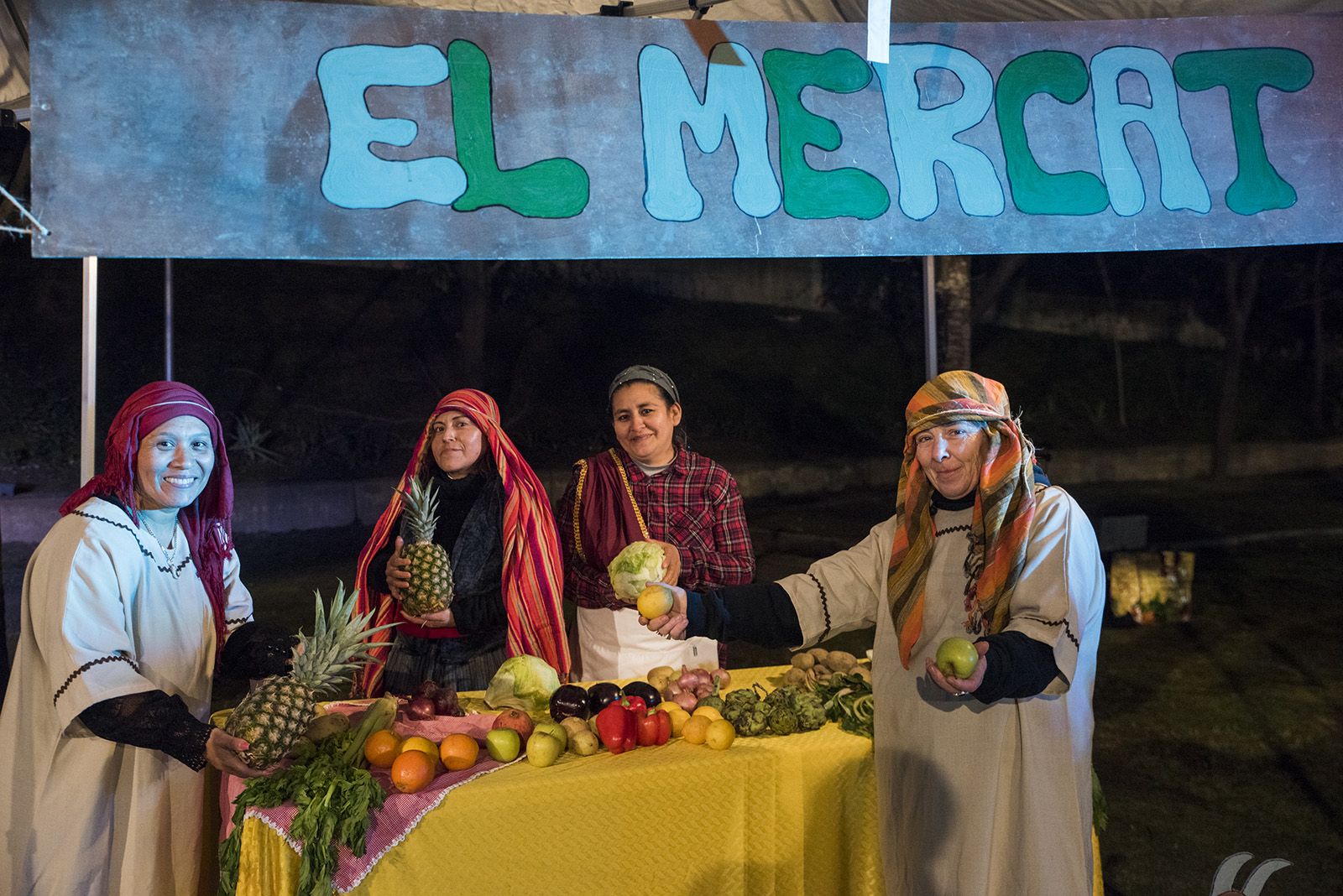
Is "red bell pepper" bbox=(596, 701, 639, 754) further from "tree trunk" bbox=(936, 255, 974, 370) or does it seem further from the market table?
"tree trunk" bbox=(936, 255, 974, 370)

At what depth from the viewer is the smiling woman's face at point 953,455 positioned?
2.92 meters

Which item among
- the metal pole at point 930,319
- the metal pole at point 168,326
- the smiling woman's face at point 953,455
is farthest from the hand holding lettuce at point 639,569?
Answer: the metal pole at point 168,326

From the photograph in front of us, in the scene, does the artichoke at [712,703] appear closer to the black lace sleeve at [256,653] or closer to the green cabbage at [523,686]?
the green cabbage at [523,686]

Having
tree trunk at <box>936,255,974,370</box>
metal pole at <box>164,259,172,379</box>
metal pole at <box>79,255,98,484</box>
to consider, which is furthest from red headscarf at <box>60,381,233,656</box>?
tree trunk at <box>936,255,974,370</box>

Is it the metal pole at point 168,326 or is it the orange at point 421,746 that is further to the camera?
the metal pole at point 168,326

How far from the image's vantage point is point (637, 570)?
3238 millimetres

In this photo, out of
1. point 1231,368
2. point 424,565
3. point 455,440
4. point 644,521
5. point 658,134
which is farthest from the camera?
point 1231,368

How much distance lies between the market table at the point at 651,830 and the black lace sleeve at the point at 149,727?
0.87 ft

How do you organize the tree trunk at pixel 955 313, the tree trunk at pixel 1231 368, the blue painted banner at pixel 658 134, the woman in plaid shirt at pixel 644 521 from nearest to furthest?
1. the blue painted banner at pixel 658 134
2. the woman in plaid shirt at pixel 644 521
3. the tree trunk at pixel 955 313
4. the tree trunk at pixel 1231 368


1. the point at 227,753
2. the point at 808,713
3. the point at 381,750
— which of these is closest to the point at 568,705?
the point at 381,750

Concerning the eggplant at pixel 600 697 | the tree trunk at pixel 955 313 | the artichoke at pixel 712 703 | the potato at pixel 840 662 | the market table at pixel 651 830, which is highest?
the tree trunk at pixel 955 313

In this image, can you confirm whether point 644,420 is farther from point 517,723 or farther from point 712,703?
point 517,723

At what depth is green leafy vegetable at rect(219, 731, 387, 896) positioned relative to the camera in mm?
2691

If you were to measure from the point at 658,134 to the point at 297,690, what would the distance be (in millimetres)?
2512
